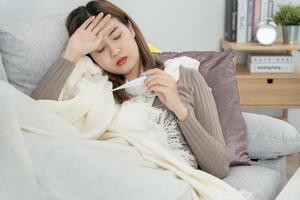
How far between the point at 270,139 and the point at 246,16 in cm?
105

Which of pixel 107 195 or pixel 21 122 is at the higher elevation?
pixel 21 122

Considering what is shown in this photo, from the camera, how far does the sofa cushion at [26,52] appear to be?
1.24 meters

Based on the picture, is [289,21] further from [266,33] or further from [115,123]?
[115,123]

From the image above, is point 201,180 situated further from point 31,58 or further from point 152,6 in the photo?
point 152,6

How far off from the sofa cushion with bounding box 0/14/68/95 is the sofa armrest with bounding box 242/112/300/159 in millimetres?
693

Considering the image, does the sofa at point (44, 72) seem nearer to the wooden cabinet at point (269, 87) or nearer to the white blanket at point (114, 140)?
the white blanket at point (114, 140)

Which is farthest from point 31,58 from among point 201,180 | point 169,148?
point 201,180

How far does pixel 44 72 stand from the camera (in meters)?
1.28

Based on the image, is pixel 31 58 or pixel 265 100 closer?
pixel 31 58

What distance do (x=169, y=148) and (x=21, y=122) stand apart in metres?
0.43

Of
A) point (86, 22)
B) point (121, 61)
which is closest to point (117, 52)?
point (121, 61)

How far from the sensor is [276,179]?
1.39 meters

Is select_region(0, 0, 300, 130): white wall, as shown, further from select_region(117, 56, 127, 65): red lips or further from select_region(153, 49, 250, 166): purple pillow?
select_region(117, 56, 127, 65): red lips

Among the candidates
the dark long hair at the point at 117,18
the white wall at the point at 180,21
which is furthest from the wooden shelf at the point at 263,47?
the dark long hair at the point at 117,18
